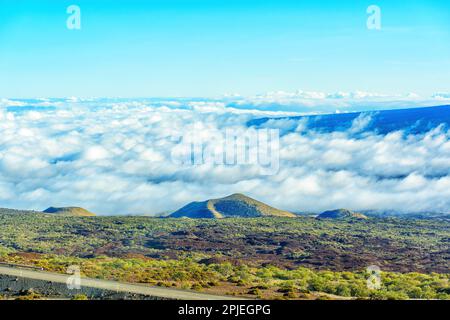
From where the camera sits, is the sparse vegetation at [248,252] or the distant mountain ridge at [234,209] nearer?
the sparse vegetation at [248,252]

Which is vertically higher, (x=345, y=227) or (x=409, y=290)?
(x=409, y=290)

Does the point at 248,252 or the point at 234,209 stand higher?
the point at 248,252

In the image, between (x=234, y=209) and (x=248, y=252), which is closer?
(x=248, y=252)

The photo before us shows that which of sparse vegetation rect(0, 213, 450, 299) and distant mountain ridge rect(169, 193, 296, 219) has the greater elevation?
sparse vegetation rect(0, 213, 450, 299)

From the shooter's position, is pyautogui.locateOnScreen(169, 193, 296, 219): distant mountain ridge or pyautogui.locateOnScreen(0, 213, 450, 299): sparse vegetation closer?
pyautogui.locateOnScreen(0, 213, 450, 299): sparse vegetation
